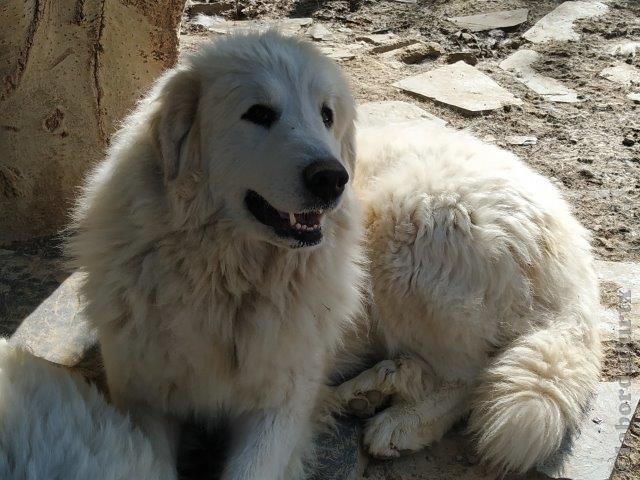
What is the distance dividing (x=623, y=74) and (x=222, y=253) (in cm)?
461

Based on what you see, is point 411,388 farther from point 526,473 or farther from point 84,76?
point 84,76

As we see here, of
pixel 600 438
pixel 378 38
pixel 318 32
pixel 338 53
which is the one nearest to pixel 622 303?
pixel 600 438

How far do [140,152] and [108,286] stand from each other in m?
0.49

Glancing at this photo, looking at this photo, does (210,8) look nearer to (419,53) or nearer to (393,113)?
(419,53)

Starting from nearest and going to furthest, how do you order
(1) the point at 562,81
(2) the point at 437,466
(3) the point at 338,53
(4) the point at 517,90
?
1. (2) the point at 437,466
2. (4) the point at 517,90
3. (1) the point at 562,81
4. (3) the point at 338,53

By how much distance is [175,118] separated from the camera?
265cm

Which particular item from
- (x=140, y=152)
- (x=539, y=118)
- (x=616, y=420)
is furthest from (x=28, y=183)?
(x=539, y=118)

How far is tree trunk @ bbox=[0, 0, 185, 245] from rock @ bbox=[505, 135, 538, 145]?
7.81 ft

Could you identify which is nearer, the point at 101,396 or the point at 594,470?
the point at 101,396

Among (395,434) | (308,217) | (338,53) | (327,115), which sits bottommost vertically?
(395,434)

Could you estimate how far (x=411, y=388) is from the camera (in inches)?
130

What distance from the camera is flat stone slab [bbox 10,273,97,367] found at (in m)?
3.38

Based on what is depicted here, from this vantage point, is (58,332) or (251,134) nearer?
(251,134)

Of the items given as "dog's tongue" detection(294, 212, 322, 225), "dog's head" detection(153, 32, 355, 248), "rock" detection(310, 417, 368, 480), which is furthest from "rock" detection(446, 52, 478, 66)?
"dog's tongue" detection(294, 212, 322, 225)
